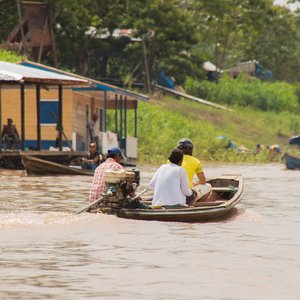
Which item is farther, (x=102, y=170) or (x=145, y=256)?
(x=102, y=170)

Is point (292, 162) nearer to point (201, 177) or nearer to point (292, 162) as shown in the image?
point (292, 162)

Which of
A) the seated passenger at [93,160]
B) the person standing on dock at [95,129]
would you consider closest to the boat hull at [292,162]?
the person standing on dock at [95,129]

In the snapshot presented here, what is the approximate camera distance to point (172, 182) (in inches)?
→ 621

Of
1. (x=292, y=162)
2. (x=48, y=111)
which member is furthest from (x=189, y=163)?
(x=292, y=162)

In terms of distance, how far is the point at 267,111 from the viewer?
68250mm

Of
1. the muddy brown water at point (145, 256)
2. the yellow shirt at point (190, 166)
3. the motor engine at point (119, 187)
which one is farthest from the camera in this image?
the yellow shirt at point (190, 166)

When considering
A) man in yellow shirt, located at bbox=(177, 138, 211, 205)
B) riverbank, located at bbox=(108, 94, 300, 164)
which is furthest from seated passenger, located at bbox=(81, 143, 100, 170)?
riverbank, located at bbox=(108, 94, 300, 164)

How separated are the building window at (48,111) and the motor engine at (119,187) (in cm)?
2176

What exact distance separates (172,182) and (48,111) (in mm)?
22150

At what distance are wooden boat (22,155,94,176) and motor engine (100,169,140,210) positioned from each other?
40.9ft

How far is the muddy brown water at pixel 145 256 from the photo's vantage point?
10297 millimetres

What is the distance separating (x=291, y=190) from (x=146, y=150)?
18759 mm

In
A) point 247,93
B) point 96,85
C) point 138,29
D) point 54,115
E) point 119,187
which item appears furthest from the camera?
point 247,93

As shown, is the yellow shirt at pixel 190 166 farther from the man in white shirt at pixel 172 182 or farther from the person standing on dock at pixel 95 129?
the person standing on dock at pixel 95 129
